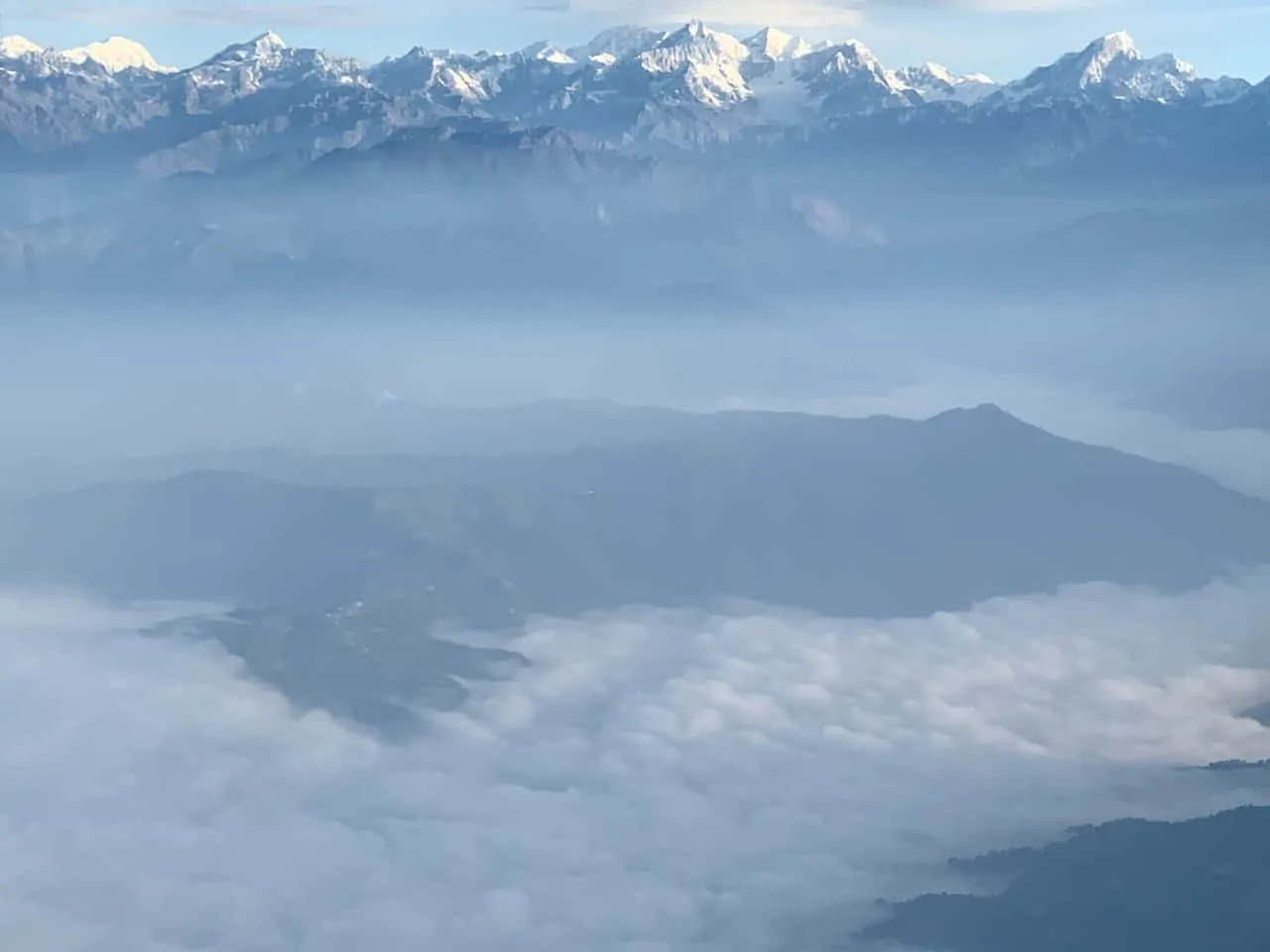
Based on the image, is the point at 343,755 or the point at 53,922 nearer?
the point at 53,922

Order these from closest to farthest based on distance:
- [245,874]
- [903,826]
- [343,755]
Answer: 1. [245,874]
2. [903,826]
3. [343,755]

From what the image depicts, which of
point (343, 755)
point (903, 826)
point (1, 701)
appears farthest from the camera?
point (1, 701)

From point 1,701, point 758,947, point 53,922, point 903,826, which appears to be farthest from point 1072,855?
point 1,701

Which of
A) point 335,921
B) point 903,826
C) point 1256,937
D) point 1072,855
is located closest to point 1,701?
point 335,921

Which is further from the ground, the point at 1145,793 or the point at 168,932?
the point at 1145,793

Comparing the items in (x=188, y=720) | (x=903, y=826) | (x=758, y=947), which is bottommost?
(x=758, y=947)

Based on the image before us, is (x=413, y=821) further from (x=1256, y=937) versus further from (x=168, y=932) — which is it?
(x=1256, y=937)

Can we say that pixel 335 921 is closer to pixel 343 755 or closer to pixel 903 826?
pixel 343 755
